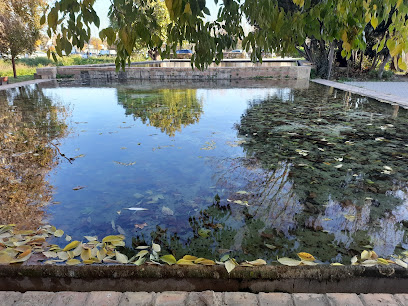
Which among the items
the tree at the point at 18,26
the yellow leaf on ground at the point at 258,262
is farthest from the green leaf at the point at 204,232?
the tree at the point at 18,26

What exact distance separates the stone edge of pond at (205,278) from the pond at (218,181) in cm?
37

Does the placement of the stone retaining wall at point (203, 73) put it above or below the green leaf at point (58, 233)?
above

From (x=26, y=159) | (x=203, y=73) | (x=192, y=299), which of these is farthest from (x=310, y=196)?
(x=203, y=73)

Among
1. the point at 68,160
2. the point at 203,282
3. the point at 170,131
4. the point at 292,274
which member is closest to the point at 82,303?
the point at 203,282

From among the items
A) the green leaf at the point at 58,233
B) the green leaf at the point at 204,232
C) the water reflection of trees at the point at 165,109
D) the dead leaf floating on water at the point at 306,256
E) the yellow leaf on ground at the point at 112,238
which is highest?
the water reflection of trees at the point at 165,109

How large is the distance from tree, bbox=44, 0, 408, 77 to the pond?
1633 millimetres

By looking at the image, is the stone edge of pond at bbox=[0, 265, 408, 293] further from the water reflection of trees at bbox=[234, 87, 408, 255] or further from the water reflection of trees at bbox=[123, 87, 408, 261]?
the water reflection of trees at bbox=[234, 87, 408, 255]

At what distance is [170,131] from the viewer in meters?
6.76

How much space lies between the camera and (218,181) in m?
4.00

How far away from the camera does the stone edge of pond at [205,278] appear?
211cm

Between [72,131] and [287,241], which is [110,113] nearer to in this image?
[72,131]

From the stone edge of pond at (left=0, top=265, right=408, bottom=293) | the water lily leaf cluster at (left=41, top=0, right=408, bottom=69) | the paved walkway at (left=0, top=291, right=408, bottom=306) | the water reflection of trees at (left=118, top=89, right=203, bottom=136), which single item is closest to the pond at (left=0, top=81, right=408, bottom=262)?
the water reflection of trees at (left=118, top=89, right=203, bottom=136)

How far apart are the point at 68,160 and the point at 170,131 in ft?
8.02

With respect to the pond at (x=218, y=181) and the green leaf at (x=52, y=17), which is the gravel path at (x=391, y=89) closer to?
the pond at (x=218, y=181)
